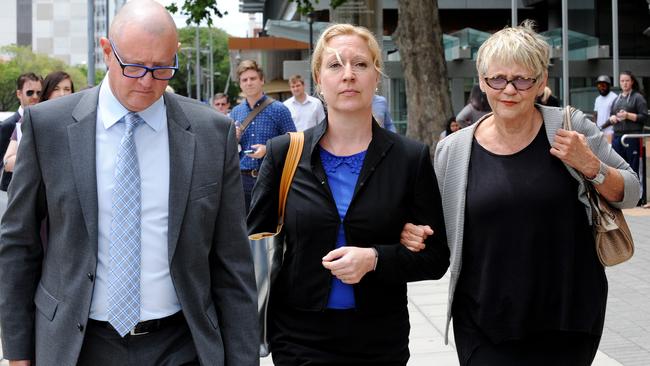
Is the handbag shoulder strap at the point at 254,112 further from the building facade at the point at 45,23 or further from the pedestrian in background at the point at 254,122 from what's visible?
the building facade at the point at 45,23

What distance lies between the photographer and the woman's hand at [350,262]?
3.42 meters

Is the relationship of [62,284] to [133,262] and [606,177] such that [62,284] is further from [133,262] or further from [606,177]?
[606,177]

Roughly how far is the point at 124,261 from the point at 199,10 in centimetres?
2006

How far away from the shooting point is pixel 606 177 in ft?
12.2

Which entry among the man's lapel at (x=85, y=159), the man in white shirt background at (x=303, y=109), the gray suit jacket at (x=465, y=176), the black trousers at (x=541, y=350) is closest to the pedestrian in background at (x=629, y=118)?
the man in white shirt background at (x=303, y=109)

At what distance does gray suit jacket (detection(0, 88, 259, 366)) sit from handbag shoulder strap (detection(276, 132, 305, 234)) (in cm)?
46

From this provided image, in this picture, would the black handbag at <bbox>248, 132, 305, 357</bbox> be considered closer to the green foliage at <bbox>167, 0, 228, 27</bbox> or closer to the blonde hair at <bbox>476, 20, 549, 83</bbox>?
the blonde hair at <bbox>476, 20, 549, 83</bbox>

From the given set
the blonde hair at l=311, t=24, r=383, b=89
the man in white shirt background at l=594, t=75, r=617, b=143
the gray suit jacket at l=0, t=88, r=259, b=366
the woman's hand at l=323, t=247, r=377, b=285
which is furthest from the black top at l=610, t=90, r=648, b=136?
the gray suit jacket at l=0, t=88, r=259, b=366

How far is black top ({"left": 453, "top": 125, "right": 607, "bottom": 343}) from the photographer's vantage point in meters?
3.71

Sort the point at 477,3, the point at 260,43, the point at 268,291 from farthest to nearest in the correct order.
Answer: the point at 260,43 < the point at 477,3 < the point at 268,291

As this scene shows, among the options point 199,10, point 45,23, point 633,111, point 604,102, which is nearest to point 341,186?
point 633,111

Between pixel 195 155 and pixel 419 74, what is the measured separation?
56.9 ft

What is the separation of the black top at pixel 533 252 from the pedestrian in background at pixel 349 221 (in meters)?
0.22

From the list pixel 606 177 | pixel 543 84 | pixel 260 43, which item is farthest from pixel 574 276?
pixel 260 43
